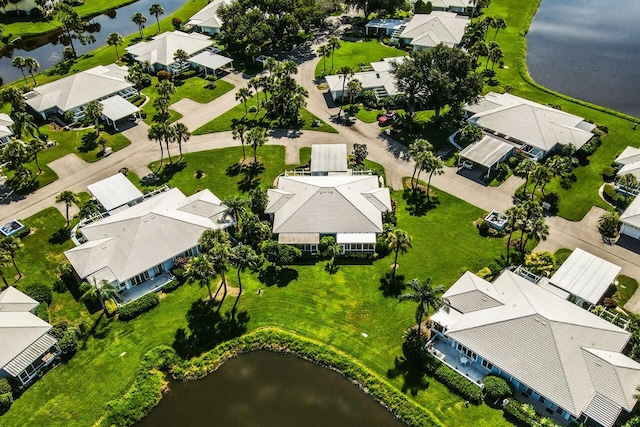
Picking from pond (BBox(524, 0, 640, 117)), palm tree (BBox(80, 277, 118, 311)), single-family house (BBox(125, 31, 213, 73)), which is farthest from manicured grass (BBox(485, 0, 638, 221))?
single-family house (BBox(125, 31, 213, 73))

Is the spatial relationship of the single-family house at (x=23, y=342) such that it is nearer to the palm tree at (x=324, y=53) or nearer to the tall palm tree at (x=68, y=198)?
the tall palm tree at (x=68, y=198)

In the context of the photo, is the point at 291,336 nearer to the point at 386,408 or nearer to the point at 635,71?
the point at 386,408

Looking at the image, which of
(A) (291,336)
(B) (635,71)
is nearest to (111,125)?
(A) (291,336)

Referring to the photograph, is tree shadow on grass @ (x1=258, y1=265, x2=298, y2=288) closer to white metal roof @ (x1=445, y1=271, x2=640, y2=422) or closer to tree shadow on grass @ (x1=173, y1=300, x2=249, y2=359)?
tree shadow on grass @ (x1=173, y1=300, x2=249, y2=359)

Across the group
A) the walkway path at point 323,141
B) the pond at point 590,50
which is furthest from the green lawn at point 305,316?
the pond at point 590,50

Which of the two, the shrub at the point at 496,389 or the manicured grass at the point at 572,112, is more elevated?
the manicured grass at the point at 572,112

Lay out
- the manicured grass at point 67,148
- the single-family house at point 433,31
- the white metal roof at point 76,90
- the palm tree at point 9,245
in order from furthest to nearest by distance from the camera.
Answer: the single-family house at point 433,31, the white metal roof at point 76,90, the manicured grass at point 67,148, the palm tree at point 9,245
